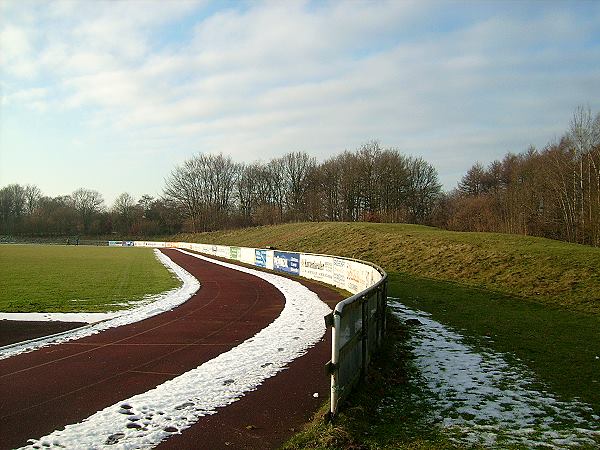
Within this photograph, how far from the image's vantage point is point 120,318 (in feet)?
44.9

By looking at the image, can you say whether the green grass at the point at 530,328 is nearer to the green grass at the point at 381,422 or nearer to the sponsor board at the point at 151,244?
the green grass at the point at 381,422

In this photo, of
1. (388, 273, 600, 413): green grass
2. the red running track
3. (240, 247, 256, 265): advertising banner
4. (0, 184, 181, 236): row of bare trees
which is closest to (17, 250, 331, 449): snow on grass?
the red running track

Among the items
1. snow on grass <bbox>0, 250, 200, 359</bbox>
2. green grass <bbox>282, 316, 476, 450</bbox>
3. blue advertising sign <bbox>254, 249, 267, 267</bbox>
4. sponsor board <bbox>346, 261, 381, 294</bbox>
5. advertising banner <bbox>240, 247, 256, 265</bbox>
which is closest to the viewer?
green grass <bbox>282, 316, 476, 450</bbox>

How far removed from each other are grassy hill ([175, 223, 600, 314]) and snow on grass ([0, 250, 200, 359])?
13.6m

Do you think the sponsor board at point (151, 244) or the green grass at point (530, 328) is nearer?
the green grass at point (530, 328)

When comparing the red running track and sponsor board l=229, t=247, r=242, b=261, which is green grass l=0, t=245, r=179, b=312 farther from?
sponsor board l=229, t=247, r=242, b=261

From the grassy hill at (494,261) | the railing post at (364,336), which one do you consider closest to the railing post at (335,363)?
the railing post at (364,336)

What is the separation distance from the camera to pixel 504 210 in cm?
5953

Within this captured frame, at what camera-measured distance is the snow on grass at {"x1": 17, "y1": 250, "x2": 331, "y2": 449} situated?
17.4 ft

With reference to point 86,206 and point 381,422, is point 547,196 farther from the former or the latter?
point 86,206

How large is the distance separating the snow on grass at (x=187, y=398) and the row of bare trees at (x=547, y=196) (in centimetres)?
3636

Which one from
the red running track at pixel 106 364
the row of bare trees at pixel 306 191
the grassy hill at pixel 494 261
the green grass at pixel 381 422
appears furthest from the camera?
the row of bare trees at pixel 306 191

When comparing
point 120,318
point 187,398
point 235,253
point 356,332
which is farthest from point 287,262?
point 187,398

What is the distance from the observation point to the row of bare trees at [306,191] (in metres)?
79.4
